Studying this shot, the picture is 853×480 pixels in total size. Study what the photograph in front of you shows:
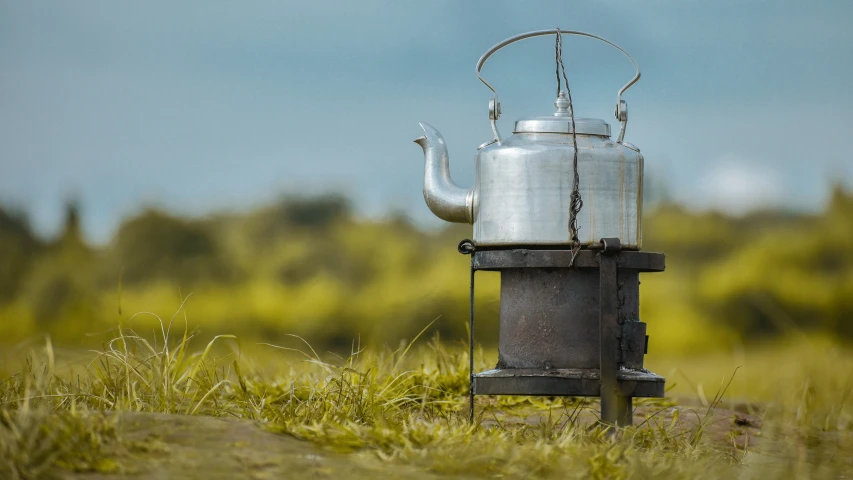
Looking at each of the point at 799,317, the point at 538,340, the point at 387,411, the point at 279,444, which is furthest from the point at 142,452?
the point at 799,317

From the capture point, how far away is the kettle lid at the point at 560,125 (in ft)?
13.2

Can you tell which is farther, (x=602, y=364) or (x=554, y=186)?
(x=554, y=186)

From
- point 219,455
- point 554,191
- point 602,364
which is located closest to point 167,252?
point 554,191

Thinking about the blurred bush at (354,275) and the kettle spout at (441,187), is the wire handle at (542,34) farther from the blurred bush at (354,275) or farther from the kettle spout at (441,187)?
the blurred bush at (354,275)

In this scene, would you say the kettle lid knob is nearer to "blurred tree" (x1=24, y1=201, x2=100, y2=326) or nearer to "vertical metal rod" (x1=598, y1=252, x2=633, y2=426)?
"vertical metal rod" (x1=598, y1=252, x2=633, y2=426)

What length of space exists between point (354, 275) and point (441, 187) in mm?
5483

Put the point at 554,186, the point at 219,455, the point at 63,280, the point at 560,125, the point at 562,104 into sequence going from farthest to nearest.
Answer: the point at 63,280
the point at 562,104
the point at 560,125
the point at 554,186
the point at 219,455

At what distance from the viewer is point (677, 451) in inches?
150

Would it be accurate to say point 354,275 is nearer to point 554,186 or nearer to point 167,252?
point 167,252

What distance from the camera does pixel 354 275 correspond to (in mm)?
9664

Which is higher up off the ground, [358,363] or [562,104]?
[562,104]

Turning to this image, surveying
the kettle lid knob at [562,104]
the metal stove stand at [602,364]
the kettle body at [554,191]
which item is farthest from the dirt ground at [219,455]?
the kettle lid knob at [562,104]

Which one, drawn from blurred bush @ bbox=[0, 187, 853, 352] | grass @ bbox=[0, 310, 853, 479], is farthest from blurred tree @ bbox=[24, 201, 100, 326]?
grass @ bbox=[0, 310, 853, 479]

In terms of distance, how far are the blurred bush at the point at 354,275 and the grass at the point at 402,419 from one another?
3.43 m
